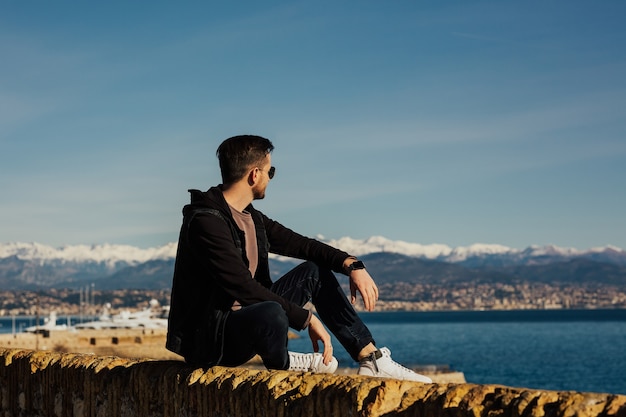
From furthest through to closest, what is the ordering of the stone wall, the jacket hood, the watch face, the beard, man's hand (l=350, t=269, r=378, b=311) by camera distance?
the watch face, man's hand (l=350, t=269, r=378, b=311), the beard, the jacket hood, the stone wall

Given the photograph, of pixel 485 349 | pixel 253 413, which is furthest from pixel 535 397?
pixel 485 349

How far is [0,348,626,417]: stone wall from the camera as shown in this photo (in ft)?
10.1

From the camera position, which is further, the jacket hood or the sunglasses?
the sunglasses

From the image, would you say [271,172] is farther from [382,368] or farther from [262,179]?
[382,368]

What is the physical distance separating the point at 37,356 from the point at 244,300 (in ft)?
7.54

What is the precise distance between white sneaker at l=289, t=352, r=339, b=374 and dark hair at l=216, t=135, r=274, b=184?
0.93m

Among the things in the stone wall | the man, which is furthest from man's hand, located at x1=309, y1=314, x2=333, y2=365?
the stone wall

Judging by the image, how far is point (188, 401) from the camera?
492cm

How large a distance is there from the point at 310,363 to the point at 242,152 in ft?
3.62

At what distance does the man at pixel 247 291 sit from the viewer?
489 cm

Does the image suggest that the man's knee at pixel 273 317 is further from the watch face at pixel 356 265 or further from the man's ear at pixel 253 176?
the watch face at pixel 356 265

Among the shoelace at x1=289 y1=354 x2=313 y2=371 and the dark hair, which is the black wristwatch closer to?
the shoelace at x1=289 y1=354 x2=313 y2=371

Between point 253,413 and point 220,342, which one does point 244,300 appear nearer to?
point 220,342

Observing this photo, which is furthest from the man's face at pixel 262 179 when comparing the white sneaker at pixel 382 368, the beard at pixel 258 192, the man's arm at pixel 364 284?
the white sneaker at pixel 382 368
